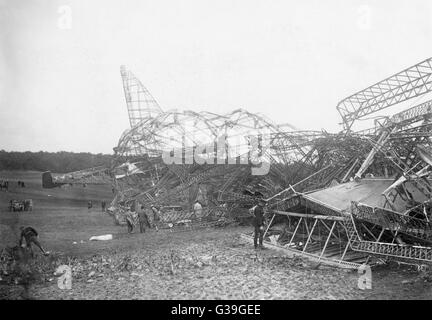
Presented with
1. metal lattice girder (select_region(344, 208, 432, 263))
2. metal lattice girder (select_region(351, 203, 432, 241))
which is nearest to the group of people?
metal lattice girder (select_region(344, 208, 432, 263))

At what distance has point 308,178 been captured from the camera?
52.3ft

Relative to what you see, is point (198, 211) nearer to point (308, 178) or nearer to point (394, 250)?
point (308, 178)

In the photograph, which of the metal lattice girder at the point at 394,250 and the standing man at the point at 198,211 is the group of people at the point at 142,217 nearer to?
the standing man at the point at 198,211

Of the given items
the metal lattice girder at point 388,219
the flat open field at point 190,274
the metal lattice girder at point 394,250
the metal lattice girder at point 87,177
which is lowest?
the flat open field at point 190,274

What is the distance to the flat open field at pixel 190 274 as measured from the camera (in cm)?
855

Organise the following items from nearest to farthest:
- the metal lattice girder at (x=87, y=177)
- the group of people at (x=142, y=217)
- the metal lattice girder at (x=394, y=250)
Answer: the metal lattice girder at (x=394, y=250) → the group of people at (x=142, y=217) → the metal lattice girder at (x=87, y=177)

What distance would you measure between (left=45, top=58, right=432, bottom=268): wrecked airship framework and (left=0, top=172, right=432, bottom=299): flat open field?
0.78 meters

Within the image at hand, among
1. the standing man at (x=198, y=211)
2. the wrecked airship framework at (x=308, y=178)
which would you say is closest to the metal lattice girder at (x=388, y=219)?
the wrecked airship framework at (x=308, y=178)

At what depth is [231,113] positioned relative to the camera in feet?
68.8

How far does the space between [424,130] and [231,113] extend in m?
10.8

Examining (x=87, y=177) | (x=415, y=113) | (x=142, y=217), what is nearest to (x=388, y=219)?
(x=415, y=113)

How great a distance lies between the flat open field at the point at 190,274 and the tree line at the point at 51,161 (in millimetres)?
26490

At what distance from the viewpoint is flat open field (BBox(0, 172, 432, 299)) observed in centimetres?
855

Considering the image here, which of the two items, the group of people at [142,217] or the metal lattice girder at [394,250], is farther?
the group of people at [142,217]
